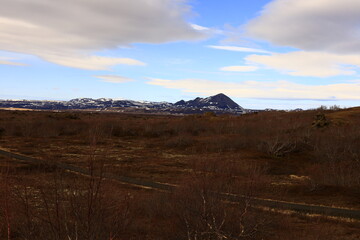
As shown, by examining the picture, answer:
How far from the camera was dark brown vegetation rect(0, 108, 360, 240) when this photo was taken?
580cm

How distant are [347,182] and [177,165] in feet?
44.9

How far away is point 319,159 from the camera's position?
31.0 m

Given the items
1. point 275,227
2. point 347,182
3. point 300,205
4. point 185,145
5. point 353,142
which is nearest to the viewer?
point 275,227

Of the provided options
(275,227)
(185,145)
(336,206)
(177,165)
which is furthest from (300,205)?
(185,145)

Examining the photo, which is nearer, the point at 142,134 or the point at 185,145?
the point at 185,145

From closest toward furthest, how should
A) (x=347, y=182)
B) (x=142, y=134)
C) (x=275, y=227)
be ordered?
(x=275, y=227) < (x=347, y=182) < (x=142, y=134)

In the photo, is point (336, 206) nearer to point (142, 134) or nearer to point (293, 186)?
point (293, 186)

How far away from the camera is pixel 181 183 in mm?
12688

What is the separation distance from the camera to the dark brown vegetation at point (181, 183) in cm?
580

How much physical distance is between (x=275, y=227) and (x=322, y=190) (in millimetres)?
8716

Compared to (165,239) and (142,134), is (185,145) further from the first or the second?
(165,239)

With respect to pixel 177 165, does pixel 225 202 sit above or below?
above

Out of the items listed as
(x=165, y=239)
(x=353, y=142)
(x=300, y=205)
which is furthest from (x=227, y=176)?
(x=353, y=142)

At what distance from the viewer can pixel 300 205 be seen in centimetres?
1672
